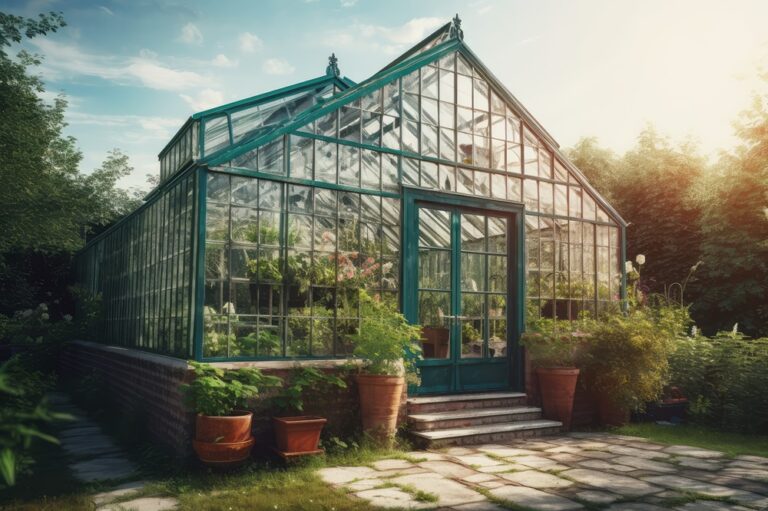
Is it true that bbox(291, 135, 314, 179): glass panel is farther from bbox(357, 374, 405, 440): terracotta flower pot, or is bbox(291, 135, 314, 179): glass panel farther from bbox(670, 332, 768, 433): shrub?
bbox(670, 332, 768, 433): shrub

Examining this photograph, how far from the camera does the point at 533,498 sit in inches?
191

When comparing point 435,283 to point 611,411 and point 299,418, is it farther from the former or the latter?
point 611,411

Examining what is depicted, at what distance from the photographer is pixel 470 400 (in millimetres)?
7828

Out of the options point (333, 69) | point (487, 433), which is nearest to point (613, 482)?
point (487, 433)

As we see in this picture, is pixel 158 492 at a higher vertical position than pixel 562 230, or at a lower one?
lower

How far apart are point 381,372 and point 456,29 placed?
5.23 meters

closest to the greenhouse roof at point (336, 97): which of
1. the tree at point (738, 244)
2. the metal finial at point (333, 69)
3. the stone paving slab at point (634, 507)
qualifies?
the metal finial at point (333, 69)

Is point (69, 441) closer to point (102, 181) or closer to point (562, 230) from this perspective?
point (562, 230)

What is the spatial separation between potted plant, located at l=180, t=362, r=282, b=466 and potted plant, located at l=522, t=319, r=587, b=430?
432cm

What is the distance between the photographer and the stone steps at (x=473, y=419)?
702 centimetres

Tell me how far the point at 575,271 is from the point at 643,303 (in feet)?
6.35

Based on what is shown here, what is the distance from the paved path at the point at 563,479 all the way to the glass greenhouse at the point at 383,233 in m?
1.68

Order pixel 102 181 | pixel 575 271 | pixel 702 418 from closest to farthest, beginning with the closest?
pixel 702 418, pixel 575 271, pixel 102 181

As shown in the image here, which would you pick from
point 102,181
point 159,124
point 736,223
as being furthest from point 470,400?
point 102,181
